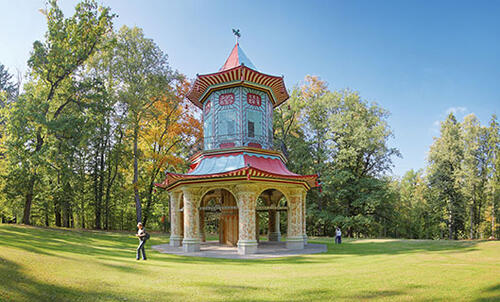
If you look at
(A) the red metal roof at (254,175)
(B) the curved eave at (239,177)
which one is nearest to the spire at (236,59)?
(A) the red metal roof at (254,175)

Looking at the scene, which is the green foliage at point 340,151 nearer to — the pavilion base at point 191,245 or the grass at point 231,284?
the pavilion base at point 191,245

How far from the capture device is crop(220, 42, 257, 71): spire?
21.4m

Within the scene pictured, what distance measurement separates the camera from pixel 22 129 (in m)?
21.2

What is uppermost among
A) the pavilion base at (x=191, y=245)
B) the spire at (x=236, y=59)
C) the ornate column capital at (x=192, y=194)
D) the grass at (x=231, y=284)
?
the spire at (x=236, y=59)

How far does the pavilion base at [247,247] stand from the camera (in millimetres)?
16078

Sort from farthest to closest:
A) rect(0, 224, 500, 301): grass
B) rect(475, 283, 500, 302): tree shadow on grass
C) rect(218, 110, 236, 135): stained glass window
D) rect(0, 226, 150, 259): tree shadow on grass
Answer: rect(218, 110, 236, 135): stained glass window, rect(0, 226, 150, 259): tree shadow on grass, rect(475, 283, 500, 302): tree shadow on grass, rect(0, 224, 500, 301): grass

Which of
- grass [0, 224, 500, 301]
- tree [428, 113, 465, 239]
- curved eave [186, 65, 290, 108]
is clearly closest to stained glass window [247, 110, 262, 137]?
curved eave [186, 65, 290, 108]

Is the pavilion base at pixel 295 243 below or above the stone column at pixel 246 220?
below

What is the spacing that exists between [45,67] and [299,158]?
25.1m

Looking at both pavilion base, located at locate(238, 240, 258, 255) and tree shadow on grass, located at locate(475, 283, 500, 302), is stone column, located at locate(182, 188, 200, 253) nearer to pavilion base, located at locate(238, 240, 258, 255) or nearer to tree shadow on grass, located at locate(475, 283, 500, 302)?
pavilion base, located at locate(238, 240, 258, 255)

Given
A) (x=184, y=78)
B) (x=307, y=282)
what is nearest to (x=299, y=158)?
(x=184, y=78)

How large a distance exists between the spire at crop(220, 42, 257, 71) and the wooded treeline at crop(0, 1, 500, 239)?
11.0 metres

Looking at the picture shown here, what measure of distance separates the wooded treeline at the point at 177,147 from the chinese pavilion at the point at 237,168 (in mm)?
9359

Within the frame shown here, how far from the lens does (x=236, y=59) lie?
2164cm
